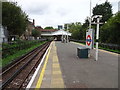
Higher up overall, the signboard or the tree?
the tree

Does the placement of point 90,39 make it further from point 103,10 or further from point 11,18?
point 103,10

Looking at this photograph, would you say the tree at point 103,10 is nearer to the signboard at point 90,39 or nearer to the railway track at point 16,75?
the signboard at point 90,39

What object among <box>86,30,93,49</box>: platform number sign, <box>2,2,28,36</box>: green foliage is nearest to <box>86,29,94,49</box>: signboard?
<box>86,30,93,49</box>: platform number sign

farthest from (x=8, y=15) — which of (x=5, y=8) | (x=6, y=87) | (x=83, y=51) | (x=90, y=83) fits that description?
(x=90, y=83)

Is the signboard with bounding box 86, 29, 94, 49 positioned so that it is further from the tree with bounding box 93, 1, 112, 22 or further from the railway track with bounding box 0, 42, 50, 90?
the tree with bounding box 93, 1, 112, 22

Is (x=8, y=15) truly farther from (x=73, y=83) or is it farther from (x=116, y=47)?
(x=73, y=83)

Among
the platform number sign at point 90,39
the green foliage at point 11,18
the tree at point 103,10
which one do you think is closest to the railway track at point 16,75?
the platform number sign at point 90,39

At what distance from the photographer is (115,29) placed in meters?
18.2

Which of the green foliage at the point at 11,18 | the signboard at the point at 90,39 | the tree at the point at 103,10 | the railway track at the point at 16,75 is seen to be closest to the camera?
the railway track at the point at 16,75

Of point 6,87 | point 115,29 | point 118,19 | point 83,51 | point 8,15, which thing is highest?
point 8,15

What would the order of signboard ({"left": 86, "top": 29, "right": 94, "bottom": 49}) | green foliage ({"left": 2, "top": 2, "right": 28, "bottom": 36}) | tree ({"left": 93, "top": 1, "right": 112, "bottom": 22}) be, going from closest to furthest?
1. signboard ({"left": 86, "top": 29, "right": 94, "bottom": 49})
2. green foliage ({"left": 2, "top": 2, "right": 28, "bottom": 36})
3. tree ({"left": 93, "top": 1, "right": 112, "bottom": 22})

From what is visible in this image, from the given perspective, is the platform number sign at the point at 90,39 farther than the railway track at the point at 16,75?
Yes

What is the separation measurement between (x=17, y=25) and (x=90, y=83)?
22410 millimetres

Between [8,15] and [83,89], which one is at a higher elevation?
[8,15]
